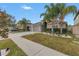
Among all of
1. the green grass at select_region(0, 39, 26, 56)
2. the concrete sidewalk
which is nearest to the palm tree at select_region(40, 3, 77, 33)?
the concrete sidewalk

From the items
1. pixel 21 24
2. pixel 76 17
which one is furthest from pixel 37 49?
pixel 76 17

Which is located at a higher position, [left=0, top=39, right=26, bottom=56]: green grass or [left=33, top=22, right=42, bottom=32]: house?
[left=33, top=22, right=42, bottom=32]: house

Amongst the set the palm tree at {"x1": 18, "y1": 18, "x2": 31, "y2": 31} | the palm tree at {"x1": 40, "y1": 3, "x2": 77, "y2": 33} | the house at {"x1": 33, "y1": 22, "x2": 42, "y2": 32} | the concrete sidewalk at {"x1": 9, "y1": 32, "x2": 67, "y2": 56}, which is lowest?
the concrete sidewalk at {"x1": 9, "y1": 32, "x2": 67, "y2": 56}

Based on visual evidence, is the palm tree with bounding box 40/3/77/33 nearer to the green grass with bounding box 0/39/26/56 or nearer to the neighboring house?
the neighboring house

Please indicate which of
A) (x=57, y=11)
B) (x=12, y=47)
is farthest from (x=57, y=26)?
(x=12, y=47)

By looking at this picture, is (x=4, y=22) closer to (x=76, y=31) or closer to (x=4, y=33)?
(x=4, y=33)

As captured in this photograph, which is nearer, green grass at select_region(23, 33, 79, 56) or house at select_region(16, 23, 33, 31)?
green grass at select_region(23, 33, 79, 56)
